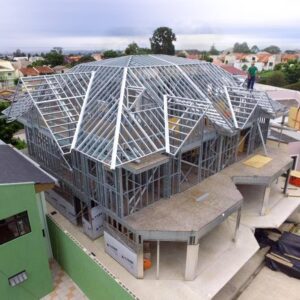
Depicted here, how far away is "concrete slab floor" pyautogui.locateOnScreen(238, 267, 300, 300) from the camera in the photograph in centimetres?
1351

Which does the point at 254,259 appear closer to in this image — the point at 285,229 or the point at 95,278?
the point at 285,229

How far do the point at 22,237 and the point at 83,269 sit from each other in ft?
10.3

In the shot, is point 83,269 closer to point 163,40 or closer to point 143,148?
point 143,148

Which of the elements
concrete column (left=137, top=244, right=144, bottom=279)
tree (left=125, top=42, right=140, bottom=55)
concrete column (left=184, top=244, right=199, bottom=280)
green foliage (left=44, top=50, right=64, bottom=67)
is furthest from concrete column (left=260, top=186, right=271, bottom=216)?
green foliage (left=44, top=50, right=64, bottom=67)

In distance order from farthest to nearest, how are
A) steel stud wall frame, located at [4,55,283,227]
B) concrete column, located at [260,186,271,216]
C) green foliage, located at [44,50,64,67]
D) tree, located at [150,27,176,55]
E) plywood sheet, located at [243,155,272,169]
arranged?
1. green foliage, located at [44,50,64,67]
2. tree, located at [150,27,176,55]
3. plywood sheet, located at [243,155,272,169]
4. concrete column, located at [260,186,271,216]
5. steel stud wall frame, located at [4,55,283,227]

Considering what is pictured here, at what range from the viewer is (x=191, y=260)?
12.2 m

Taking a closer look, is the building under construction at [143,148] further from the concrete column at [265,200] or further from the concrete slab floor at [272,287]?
the concrete slab floor at [272,287]

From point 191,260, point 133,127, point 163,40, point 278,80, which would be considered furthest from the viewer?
point 163,40

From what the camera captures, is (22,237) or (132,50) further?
(132,50)

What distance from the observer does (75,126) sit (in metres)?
15.5

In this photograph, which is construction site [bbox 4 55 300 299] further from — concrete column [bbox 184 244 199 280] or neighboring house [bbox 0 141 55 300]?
neighboring house [bbox 0 141 55 300]

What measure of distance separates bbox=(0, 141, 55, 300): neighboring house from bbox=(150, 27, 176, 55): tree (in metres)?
72.0

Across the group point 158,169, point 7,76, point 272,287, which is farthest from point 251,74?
point 7,76

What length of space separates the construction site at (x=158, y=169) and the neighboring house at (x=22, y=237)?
2.64 metres
